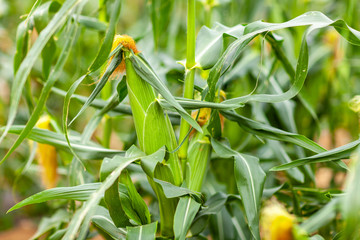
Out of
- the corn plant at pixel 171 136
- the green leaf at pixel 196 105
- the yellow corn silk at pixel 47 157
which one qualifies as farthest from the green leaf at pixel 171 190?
the yellow corn silk at pixel 47 157

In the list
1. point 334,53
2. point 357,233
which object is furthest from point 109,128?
point 334,53

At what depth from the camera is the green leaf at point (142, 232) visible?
53 centimetres

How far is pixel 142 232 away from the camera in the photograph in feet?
1.77

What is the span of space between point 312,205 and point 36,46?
58 centimetres

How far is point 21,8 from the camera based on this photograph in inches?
69.5

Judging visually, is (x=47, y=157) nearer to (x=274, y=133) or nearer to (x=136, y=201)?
(x=136, y=201)

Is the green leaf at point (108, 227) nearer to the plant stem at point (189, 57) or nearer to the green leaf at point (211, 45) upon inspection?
the plant stem at point (189, 57)

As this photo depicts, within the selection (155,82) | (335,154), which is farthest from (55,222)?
(335,154)

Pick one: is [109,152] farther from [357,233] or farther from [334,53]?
[334,53]

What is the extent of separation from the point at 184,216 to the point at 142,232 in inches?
2.5

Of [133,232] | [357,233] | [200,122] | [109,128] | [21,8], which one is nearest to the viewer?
[357,233]

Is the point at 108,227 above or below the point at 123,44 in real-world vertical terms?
below

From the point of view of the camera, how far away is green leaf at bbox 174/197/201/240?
0.52 meters

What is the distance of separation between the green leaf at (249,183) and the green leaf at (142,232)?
0.13 metres
